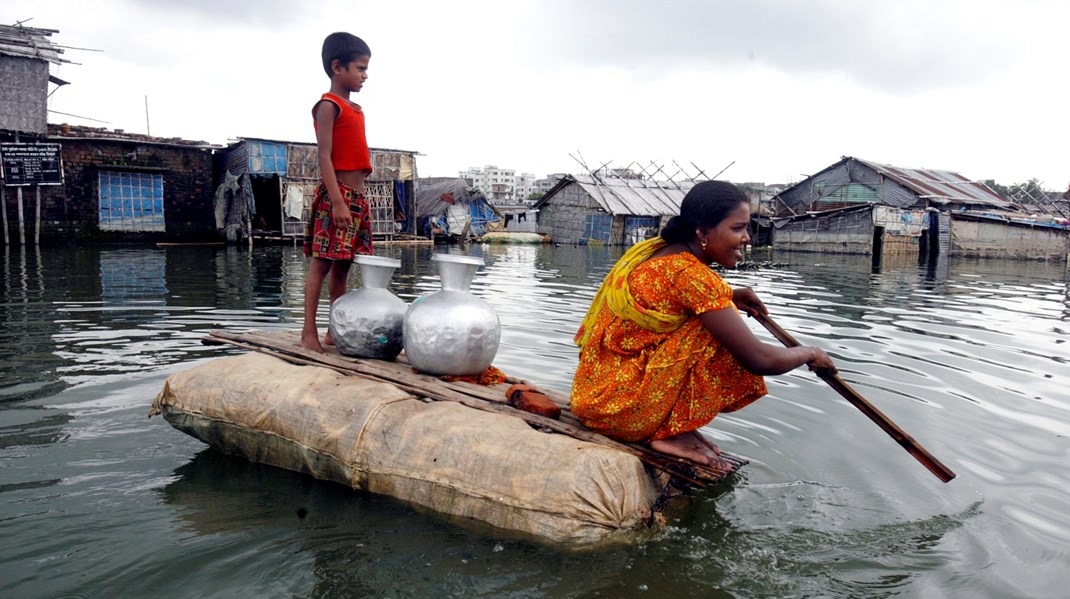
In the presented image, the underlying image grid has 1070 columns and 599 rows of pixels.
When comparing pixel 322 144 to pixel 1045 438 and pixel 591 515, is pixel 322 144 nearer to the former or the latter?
pixel 591 515

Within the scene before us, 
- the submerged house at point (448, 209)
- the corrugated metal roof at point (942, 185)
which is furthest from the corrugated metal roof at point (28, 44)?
the corrugated metal roof at point (942, 185)

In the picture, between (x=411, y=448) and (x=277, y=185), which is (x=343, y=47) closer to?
(x=411, y=448)

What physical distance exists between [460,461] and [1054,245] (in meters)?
31.0

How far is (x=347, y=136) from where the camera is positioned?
12.7ft

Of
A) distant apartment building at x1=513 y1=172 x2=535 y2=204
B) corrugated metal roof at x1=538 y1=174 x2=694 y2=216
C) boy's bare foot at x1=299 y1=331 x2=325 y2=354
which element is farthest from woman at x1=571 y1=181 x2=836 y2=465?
distant apartment building at x1=513 y1=172 x2=535 y2=204

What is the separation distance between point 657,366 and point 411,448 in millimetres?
1028

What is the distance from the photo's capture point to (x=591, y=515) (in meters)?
2.49

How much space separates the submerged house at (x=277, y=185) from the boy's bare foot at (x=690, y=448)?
20.2 metres

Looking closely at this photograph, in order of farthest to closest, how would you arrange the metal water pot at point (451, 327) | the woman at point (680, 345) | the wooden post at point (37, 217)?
the wooden post at point (37, 217) → the metal water pot at point (451, 327) → the woman at point (680, 345)

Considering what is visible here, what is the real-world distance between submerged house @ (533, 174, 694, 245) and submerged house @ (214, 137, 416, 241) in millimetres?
8585

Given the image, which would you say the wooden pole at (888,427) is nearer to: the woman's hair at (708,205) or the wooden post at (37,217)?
the woman's hair at (708,205)

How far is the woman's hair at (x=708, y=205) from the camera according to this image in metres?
2.75

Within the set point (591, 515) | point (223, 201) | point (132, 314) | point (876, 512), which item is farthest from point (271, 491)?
point (223, 201)

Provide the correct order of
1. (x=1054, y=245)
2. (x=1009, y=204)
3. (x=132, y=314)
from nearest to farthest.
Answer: (x=132, y=314)
(x=1054, y=245)
(x=1009, y=204)
